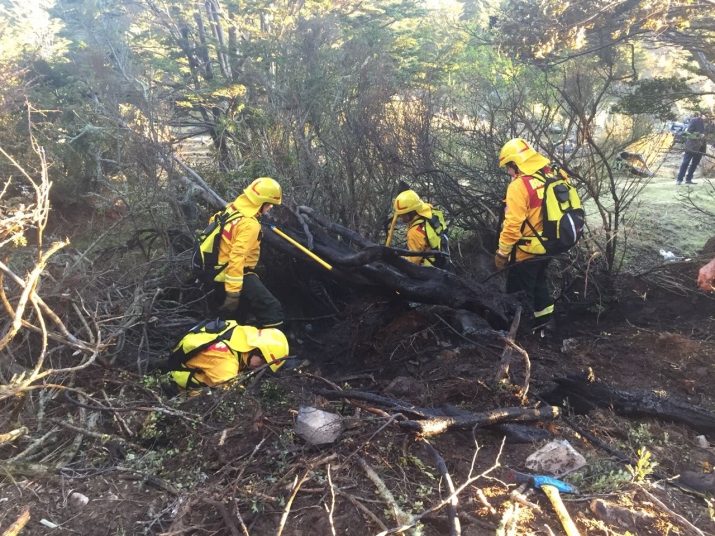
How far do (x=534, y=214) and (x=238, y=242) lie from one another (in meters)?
3.12

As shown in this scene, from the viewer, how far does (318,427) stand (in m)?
2.50

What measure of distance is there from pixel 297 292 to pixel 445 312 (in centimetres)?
233

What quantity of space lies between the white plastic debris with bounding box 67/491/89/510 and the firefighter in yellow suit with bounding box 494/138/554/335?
4.02m

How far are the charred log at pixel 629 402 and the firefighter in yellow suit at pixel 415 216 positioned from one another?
2.31 m

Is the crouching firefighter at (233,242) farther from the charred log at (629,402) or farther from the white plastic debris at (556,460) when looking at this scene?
the white plastic debris at (556,460)

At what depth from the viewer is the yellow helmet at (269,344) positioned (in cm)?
356

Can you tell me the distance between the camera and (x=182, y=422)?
2.89 m

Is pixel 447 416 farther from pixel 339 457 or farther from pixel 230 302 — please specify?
pixel 230 302

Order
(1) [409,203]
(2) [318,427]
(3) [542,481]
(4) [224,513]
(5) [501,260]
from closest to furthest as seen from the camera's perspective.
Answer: (4) [224,513] < (3) [542,481] < (2) [318,427] < (5) [501,260] < (1) [409,203]

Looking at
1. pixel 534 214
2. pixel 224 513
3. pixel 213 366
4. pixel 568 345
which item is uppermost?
pixel 534 214

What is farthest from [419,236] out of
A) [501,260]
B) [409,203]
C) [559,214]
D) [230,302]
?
[230,302]

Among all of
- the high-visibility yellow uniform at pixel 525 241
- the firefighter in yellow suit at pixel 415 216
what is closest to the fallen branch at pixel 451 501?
the high-visibility yellow uniform at pixel 525 241

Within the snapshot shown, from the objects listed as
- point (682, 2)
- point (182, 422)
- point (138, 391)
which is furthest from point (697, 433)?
point (682, 2)

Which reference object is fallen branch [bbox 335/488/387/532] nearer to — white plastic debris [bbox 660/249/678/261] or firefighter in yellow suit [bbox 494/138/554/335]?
firefighter in yellow suit [bbox 494/138/554/335]
